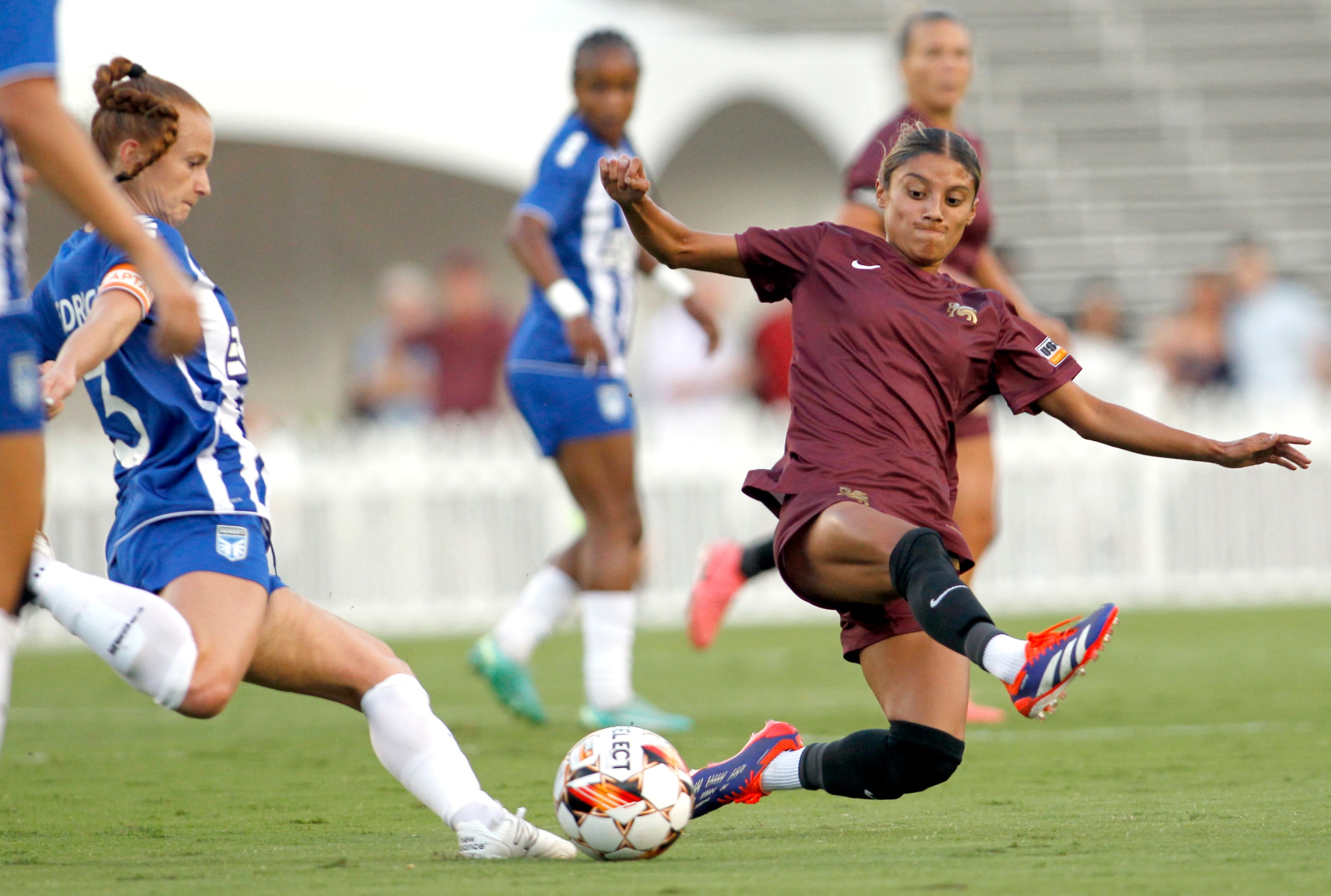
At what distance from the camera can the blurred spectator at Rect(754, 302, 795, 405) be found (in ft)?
45.9

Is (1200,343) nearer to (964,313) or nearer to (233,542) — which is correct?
(964,313)

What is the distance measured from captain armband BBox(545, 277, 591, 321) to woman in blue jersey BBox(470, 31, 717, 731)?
154 mm

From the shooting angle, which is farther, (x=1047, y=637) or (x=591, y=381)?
(x=591, y=381)

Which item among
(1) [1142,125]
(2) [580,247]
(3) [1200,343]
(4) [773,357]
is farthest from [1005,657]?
(1) [1142,125]

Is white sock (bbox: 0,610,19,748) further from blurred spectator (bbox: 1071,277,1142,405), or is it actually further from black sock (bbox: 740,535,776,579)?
blurred spectator (bbox: 1071,277,1142,405)

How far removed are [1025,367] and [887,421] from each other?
16.4 inches

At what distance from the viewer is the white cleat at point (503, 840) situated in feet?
13.6

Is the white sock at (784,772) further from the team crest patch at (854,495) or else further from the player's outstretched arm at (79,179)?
the player's outstretched arm at (79,179)

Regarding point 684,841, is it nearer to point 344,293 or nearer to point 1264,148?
point 344,293

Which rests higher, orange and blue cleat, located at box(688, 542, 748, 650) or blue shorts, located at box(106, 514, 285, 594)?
blue shorts, located at box(106, 514, 285, 594)

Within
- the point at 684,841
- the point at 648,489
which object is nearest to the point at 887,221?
the point at 684,841

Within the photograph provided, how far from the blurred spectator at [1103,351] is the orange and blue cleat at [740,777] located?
8.66 m

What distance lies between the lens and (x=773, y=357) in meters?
14.1

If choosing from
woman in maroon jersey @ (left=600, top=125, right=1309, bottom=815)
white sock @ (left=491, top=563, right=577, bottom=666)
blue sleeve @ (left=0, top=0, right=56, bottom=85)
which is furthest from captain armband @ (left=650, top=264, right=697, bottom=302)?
blue sleeve @ (left=0, top=0, right=56, bottom=85)
